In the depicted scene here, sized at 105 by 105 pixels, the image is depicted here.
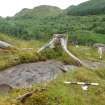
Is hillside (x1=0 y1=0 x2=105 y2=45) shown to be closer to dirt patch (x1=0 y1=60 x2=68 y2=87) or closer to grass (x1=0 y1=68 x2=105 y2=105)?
dirt patch (x1=0 y1=60 x2=68 y2=87)

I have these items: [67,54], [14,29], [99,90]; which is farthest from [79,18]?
[99,90]

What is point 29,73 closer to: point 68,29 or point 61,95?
point 61,95

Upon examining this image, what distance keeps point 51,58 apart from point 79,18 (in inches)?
6184

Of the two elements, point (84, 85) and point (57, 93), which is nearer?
point (57, 93)

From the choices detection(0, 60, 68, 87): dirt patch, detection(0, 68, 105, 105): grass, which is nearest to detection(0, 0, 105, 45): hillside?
detection(0, 60, 68, 87): dirt patch

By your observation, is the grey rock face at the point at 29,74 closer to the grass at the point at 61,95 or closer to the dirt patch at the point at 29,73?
the dirt patch at the point at 29,73

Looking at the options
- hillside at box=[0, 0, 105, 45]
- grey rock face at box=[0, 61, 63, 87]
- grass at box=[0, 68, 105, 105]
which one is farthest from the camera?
hillside at box=[0, 0, 105, 45]

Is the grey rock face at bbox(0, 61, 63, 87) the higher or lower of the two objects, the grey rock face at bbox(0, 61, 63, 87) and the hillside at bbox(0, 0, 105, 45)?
the higher

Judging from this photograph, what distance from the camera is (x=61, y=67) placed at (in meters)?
32.0

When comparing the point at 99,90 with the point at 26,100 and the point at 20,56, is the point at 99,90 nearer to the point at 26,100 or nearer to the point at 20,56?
the point at 26,100

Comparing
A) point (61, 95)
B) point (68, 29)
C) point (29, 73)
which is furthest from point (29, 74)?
Result: point (68, 29)

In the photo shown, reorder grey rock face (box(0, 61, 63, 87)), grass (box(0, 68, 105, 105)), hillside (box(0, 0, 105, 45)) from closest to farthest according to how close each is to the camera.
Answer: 1. grass (box(0, 68, 105, 105))
2. grey rock face (box(0, 61, 63, 87))
3. hillside (box(0, 0, 105, 45))

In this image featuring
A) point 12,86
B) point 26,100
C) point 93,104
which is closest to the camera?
point 26,100

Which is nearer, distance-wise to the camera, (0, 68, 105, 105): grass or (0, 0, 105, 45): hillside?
(0, 68, 105, 105): grass
